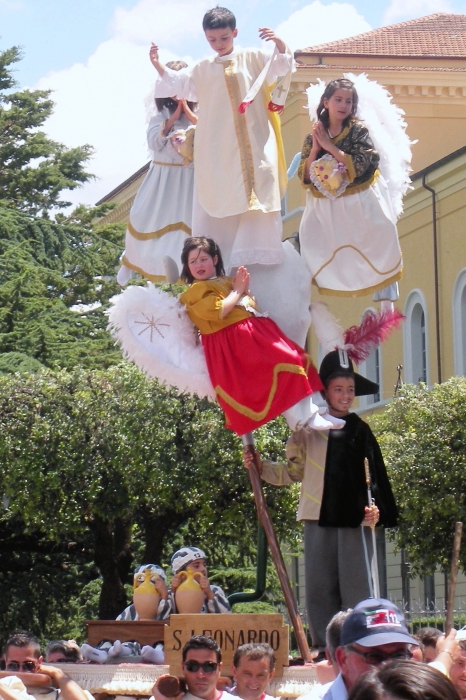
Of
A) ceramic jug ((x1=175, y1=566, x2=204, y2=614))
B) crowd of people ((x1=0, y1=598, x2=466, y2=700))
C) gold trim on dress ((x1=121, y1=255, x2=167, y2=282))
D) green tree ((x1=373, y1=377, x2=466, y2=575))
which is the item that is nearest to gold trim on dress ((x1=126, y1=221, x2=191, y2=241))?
gold trim on dress ((x1=121, y1=255, x2=167, y2=282))

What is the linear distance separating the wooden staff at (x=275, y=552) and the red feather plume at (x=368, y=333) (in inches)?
30.5

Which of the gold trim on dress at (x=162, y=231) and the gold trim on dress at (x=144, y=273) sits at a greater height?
the gold trim on dress at (x=162, y=231)

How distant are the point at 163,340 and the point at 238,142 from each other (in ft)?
3.84

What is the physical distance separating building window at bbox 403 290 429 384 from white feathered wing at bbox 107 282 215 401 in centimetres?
2205

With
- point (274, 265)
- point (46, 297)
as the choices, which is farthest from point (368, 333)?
point (46, 297)

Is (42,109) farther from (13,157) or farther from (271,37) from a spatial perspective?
(271,37)

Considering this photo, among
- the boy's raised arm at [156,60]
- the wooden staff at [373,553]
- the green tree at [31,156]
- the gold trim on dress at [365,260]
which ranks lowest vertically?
the wooden staff at [373,553]

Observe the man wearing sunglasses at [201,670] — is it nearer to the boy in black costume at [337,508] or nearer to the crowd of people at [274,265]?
the crowd of people at [274,265]

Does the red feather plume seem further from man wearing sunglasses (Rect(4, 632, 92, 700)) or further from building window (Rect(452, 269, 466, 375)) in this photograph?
building window (Rect(452, 269, 466, 375))

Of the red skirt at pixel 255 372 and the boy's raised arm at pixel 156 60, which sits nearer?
the red skirt at pixel 255 372

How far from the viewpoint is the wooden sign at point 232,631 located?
602 centimetres

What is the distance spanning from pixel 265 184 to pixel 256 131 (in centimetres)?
30

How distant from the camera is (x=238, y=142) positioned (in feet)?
23.7

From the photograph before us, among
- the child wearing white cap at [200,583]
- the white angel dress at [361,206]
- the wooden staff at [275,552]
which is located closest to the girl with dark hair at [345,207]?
the white angel dress at [361,206]
